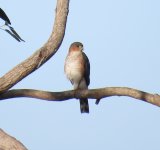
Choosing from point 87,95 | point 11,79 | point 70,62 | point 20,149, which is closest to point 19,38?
point 11,79

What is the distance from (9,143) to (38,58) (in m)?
0.72

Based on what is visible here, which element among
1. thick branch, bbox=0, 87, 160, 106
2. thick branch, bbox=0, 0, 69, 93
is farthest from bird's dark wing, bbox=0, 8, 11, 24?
thick branch, bbox=0, 87, 160, 106

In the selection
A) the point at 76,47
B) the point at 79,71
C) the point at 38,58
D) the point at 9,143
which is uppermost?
the point at 76,47

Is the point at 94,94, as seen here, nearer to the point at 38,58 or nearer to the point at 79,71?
the point at 38,58

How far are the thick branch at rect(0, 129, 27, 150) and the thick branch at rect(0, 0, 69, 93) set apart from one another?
1.46 feet

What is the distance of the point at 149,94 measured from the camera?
4.27 m

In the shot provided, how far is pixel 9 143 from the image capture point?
3.50 meters

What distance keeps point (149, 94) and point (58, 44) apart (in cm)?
76

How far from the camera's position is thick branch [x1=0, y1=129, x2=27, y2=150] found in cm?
339

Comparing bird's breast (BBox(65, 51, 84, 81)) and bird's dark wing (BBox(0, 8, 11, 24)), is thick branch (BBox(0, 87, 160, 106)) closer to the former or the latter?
bird's dark wing (BBox(0, 8, 11, 24))

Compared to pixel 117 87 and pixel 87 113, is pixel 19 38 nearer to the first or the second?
pixel 117 87

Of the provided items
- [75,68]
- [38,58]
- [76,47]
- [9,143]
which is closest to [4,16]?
[38,58]

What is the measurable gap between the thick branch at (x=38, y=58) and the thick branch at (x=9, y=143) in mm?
446

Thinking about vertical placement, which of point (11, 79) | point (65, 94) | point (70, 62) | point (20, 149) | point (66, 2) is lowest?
point (20, 149)
